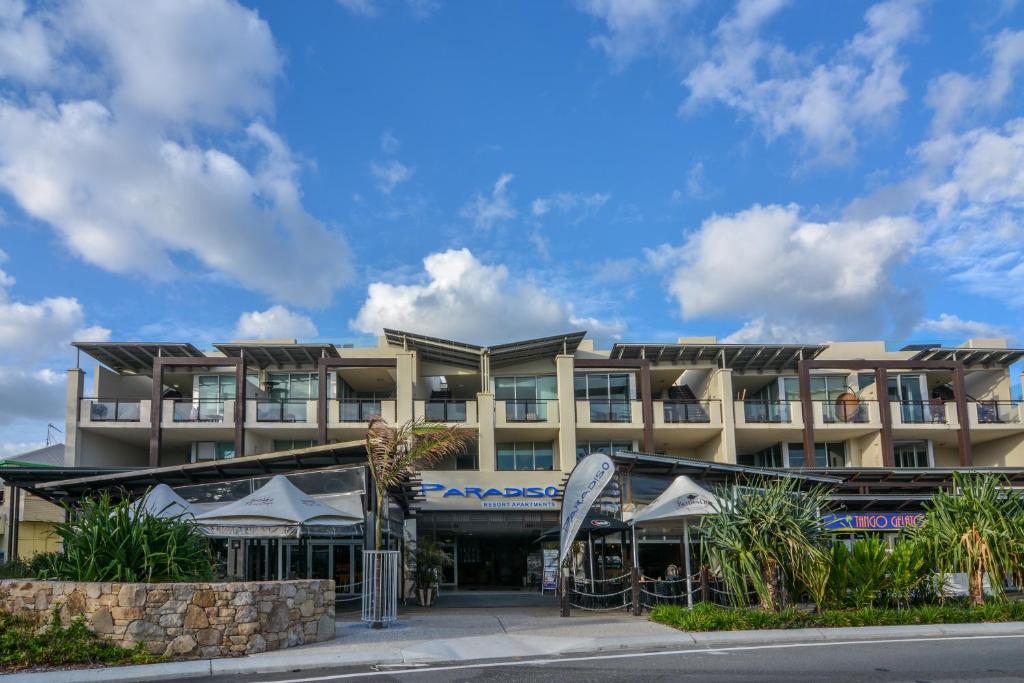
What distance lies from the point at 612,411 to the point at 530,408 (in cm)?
313

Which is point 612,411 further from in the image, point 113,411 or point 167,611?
point 167,611

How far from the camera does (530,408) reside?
35.1 meters

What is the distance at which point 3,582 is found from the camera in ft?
42.2

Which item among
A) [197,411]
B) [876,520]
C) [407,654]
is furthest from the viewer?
[197,411]

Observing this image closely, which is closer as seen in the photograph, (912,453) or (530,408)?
(530,408)

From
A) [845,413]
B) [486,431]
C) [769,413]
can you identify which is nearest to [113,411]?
[486,431]

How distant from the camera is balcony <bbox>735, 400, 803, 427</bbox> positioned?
3531cm

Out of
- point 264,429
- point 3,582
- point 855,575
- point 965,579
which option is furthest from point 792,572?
point 264,429

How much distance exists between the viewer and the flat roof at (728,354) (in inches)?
1401

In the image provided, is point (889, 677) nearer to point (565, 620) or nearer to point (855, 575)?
point (855, 575)

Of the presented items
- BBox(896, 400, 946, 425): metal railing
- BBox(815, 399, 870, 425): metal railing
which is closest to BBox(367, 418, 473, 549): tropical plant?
BBox(815, 399, 870, 425): metal railing

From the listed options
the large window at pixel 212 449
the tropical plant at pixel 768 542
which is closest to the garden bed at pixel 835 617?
the tropical plant at pixel 768 542

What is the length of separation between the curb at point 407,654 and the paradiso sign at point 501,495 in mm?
18078

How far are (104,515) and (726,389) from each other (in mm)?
25564
